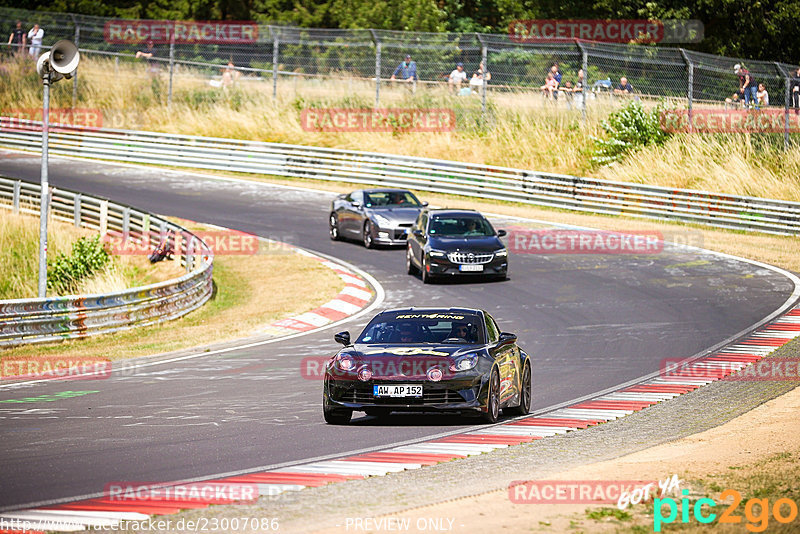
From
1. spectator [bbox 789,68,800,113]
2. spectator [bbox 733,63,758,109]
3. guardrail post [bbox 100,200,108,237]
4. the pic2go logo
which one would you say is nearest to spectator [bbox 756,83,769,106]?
spectator [bbox 733,63,758,109]

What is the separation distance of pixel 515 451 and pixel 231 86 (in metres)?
34.9

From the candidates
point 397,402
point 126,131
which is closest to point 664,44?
point 126,131

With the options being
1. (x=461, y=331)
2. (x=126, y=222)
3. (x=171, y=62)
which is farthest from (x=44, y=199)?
(x=171, y=62)

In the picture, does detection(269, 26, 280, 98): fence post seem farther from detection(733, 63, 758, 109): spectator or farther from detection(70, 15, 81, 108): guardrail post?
detection(733, 63, 758, 109): spectator

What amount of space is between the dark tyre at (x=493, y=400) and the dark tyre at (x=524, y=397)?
0.69 meters

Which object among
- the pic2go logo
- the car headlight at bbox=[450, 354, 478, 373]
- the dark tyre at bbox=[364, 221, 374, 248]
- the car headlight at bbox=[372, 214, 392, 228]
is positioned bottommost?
the dark tyre at bbox=[364, 221, 374, 248]

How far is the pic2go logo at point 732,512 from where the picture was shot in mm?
7562

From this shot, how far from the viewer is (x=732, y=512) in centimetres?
783

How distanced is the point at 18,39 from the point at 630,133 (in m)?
23.3

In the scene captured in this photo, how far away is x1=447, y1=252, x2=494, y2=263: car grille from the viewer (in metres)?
24.0

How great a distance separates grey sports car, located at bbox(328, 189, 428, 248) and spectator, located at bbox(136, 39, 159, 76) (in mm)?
15988

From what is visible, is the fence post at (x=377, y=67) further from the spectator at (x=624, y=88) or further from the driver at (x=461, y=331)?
the driver at (x=461, y=331)

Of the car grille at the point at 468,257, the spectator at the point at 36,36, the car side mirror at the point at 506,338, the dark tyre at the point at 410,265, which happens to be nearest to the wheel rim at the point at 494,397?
the car side mirror at the point at 506,338

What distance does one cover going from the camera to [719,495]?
838cm
